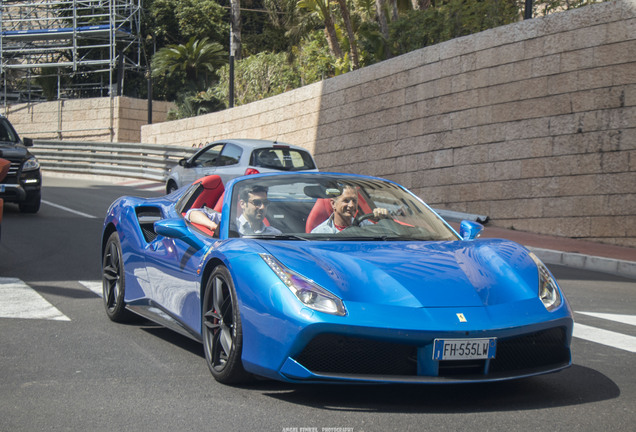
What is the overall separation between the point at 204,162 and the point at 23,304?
9.77 meters

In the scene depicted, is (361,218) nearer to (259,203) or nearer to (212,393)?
(259,203)

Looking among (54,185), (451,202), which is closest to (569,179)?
(451,202)

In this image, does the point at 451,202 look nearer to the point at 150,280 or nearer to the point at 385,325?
the point at 150,280

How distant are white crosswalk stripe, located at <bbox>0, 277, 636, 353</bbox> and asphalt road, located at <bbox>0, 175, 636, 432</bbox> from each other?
0.02 m

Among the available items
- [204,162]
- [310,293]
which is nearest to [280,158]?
[204,162]

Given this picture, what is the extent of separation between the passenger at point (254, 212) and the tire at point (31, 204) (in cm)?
1122

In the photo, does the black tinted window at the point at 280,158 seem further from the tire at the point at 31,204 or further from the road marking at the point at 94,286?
the road marking at the point at 94,286

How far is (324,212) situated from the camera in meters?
5.69

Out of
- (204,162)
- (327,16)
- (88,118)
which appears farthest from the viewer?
(88,118)

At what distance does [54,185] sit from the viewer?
23.6m

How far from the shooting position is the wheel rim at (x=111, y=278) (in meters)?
7.07

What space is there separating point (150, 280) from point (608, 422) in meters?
3.41

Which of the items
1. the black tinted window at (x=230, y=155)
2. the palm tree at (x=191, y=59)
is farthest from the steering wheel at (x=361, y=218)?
the palm tree at (x=191, y=59)

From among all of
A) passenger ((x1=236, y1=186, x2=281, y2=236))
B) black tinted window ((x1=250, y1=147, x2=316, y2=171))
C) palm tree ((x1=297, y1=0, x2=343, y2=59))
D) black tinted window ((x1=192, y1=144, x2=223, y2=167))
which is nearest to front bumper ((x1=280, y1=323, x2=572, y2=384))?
passenger ((x1=236, y1=186, x2=281, y2=236))
